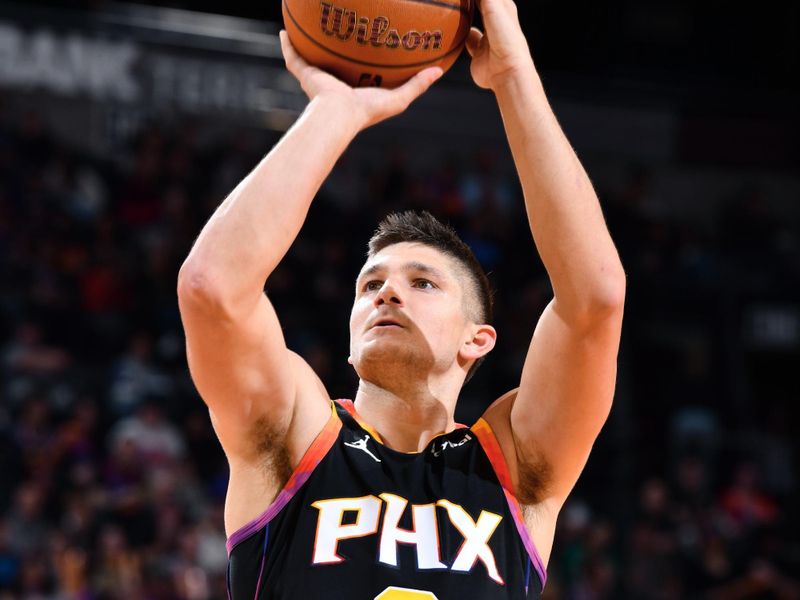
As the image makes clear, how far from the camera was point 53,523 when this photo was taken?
8.38 metres

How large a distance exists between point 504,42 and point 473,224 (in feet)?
31.8

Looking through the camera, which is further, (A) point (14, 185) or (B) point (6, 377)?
(A) point (14, 185)

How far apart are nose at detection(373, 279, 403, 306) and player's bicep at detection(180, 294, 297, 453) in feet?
1.23

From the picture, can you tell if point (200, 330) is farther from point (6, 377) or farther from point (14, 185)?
point (14, 185)

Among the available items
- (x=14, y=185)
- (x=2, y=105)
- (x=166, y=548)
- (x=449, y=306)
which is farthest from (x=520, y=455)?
(x=2, y=105)

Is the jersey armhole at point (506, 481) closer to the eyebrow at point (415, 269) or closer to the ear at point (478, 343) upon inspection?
the ear at point (478, 343)

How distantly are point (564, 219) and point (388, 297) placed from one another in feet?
1.94

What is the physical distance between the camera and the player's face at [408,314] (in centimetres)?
300

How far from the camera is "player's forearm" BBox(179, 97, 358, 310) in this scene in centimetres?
247

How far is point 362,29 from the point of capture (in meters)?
2.82

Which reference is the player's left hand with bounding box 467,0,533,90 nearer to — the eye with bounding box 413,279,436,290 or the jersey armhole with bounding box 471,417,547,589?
the eye with bounding box 413,279,436,290

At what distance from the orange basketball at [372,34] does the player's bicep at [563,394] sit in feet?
2.45

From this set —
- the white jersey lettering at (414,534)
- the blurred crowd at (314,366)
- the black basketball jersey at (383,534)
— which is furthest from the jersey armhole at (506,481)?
the blurred crowd at (314,366)

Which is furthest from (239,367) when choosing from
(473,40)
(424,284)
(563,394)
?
(473,40)
